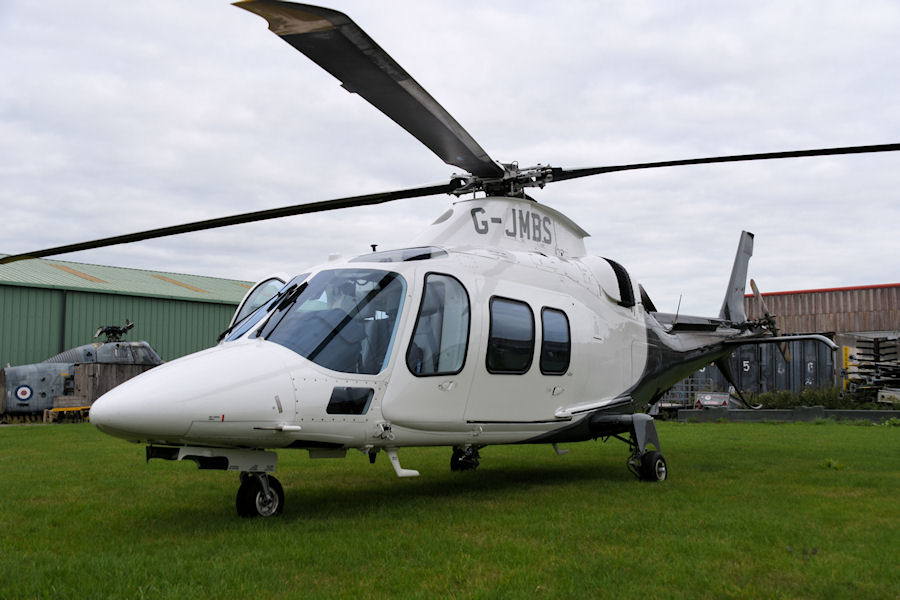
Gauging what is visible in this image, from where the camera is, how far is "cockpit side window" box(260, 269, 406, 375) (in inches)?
243

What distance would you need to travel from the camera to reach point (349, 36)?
4582mm

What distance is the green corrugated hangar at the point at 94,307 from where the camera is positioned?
100ft

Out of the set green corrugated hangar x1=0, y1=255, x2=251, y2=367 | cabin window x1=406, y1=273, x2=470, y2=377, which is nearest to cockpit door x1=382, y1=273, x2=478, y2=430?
cabin window x1=406, y1=273, x2=470, y2=377

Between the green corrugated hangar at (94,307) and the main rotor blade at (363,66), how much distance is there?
29.1 m

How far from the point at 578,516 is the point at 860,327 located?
33709mm

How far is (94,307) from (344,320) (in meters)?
30.2

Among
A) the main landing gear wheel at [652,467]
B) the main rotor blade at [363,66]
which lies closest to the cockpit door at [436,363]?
the main rotor blade at [363,66]

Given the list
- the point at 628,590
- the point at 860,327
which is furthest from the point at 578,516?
the point at 860,327

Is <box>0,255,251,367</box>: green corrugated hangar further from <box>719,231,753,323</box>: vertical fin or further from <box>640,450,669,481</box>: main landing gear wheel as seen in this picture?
<box>640,450,669,481</box>: main landing gear wheel

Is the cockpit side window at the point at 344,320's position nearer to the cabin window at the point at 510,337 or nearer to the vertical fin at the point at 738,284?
the cabin window at the point at 510,337

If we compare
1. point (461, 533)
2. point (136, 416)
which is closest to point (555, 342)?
point (461, 533)

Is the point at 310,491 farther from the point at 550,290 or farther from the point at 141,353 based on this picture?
the point at 141,353

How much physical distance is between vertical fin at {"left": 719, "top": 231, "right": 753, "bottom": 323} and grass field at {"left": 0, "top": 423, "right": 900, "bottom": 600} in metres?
2.69

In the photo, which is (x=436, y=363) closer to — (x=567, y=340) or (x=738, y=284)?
(x=567, y=340)
